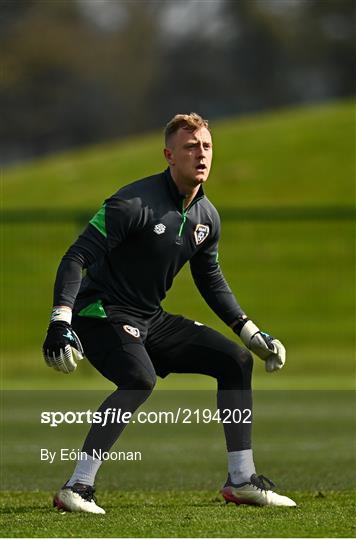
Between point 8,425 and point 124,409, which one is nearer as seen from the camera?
point 124,409

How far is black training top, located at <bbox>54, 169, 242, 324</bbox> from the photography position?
23.2 feet

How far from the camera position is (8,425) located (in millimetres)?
12727

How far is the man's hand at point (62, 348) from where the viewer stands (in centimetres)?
671

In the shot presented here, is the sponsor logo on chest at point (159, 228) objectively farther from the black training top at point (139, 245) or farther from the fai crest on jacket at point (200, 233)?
the fai crest on jacket at point (200, 233)

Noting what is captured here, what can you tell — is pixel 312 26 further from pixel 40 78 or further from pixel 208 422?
pixel 208 422

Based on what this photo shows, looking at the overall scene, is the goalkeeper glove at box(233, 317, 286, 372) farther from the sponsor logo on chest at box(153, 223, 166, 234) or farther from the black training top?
the sponsor logo on chest at box(153, 223, 166, 234)

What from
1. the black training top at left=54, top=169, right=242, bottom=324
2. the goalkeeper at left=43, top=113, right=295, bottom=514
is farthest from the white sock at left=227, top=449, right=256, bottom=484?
the black training top at left=54, top=169, right=242, bottom=324

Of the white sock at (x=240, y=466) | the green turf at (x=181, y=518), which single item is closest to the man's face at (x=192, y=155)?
the white sock at (x=240, y=466)

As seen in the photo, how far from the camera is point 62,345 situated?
22.0 feet

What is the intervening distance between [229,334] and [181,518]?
14713 mm

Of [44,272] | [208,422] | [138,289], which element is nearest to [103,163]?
[44,272]

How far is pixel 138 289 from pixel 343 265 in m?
16.6

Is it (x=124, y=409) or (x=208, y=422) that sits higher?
(x=124, y=409)

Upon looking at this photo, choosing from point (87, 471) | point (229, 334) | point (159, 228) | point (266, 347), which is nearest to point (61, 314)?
point (159, 228)
